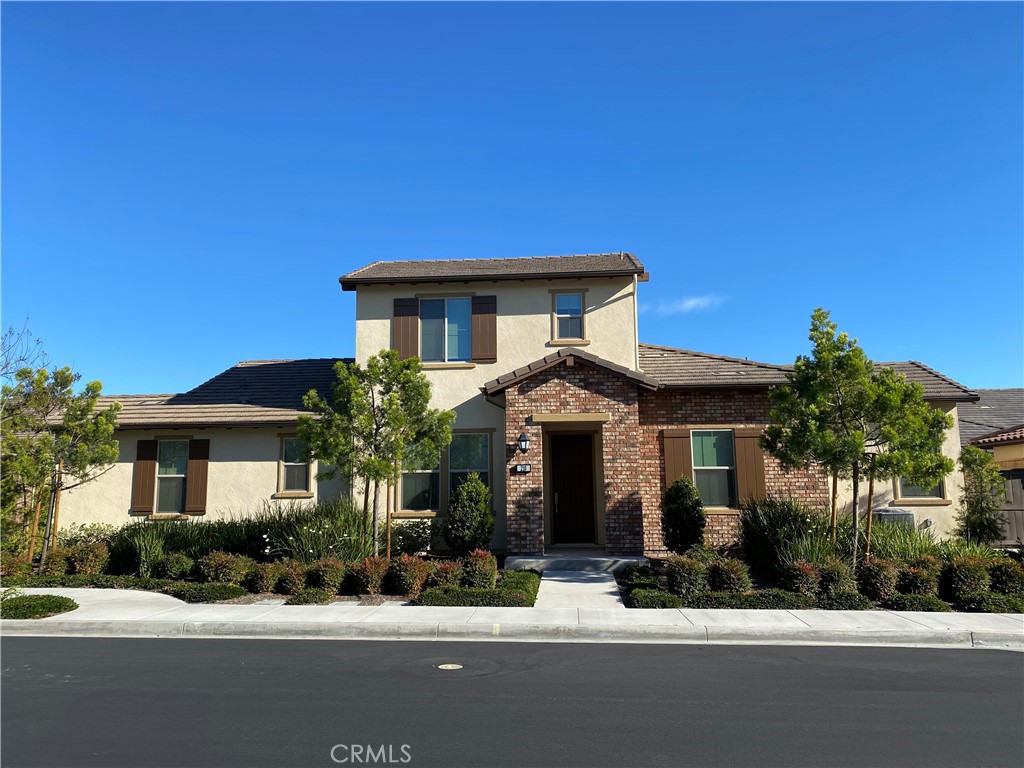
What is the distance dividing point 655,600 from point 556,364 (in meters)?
5.98

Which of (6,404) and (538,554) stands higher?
(6,404)

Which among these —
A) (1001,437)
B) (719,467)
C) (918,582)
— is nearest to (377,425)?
(719,467)

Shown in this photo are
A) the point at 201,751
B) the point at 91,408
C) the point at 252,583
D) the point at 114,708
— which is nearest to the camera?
the point at 201,751

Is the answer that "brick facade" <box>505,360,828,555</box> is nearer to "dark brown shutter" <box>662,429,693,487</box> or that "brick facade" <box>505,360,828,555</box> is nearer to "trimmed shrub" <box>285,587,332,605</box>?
"dark brown shutter" <box>662,429,693,487</box>

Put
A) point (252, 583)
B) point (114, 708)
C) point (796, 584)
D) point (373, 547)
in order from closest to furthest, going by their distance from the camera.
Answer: point (114, 708) < point (796, 584) < point (252, 583) < point (373, 547)

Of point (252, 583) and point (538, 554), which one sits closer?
point (252, 583)

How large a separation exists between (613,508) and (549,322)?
4811mm

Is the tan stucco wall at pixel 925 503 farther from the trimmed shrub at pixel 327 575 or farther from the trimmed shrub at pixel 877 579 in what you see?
the trimmed shrub at pixel 327 575

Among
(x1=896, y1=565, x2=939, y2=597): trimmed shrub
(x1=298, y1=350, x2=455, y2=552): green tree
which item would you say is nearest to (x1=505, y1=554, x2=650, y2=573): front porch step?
(x1=298, y1=350, x2=455, y2=552): green tree

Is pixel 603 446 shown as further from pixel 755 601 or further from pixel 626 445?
pixel 755 601

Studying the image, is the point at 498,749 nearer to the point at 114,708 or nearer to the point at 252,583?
the point at 114,708

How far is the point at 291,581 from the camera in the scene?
37.8 ft

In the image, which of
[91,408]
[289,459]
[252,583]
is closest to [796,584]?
[252,583]

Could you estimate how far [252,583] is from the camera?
38.9ft
